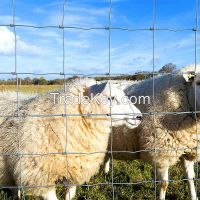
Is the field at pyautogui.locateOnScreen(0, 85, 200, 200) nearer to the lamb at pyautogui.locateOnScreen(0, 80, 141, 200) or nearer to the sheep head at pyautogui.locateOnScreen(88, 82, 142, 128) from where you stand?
the lamb at pyautogui.locateOnScreen(0, 80, 141, 200)

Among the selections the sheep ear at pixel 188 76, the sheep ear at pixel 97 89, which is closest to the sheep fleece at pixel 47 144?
the sheep ear at pixel 97 89

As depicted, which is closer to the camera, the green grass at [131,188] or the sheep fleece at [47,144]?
the sheep fleece at [47,144]

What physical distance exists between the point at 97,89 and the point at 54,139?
0.85 m

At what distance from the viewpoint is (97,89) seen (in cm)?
453

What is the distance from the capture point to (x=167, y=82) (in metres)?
5.46

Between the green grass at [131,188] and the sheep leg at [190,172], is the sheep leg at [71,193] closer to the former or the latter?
the green grass at [131,188]

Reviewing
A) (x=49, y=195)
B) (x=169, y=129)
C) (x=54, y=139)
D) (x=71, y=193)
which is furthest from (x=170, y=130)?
(x=49, y=195)

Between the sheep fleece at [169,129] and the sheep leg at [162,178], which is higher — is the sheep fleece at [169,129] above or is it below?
above

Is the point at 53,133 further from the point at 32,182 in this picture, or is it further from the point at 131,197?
the point at 131,197

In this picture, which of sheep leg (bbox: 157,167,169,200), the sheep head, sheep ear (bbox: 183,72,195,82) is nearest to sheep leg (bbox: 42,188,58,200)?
the sheep head

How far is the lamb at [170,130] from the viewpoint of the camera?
5.05 meters

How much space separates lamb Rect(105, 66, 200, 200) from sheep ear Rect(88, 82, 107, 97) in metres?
0.96

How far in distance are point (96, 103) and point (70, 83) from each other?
0.50 meters

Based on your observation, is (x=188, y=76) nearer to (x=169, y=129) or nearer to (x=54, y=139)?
(x=169, y=129)
